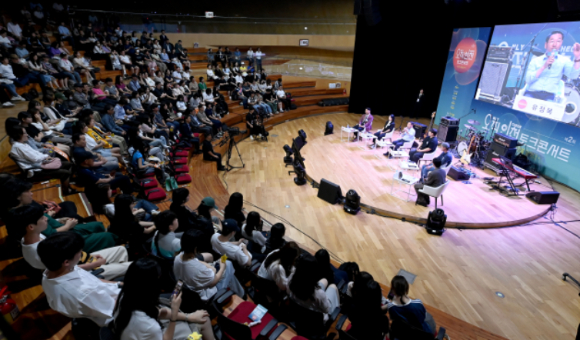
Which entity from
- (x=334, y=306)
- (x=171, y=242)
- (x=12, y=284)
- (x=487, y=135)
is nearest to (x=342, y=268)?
(x=334, y=306)

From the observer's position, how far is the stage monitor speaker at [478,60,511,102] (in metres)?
8.35

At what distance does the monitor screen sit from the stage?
6.00ft

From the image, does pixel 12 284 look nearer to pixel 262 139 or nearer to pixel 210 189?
pixel 210 189

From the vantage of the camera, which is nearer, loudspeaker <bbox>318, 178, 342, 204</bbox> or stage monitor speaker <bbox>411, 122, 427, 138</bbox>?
loudspeaker <bbox>318, 178, 342, 204</bbox>

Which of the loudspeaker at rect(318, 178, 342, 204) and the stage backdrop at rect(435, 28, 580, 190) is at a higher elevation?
the stage backdrop at rect(435, 28, 580, 190)

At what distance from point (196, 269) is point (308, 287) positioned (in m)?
0.85

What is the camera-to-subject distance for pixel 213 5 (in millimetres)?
16453

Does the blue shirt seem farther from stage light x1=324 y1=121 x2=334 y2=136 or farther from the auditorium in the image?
stage light x1=324 y1=121 x2=334 y2=136

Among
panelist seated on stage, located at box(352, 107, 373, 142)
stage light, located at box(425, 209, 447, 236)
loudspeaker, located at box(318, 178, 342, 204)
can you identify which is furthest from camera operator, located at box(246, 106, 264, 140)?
stage light, located at box(425, 209, 447, 236)

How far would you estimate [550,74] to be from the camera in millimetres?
7066

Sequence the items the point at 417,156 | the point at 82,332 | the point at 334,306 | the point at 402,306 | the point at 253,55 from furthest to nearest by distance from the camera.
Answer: the point at 253,55 < the point at 417,156 < the point at 334,306 < the point at 402,306 < the point at 82,332

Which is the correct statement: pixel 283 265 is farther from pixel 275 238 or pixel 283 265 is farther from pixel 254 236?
pixel 254 236

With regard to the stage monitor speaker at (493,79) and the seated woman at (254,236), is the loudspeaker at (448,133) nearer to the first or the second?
the stage monitor speaker at (493,79)

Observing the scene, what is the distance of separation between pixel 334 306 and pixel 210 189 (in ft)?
12.6
